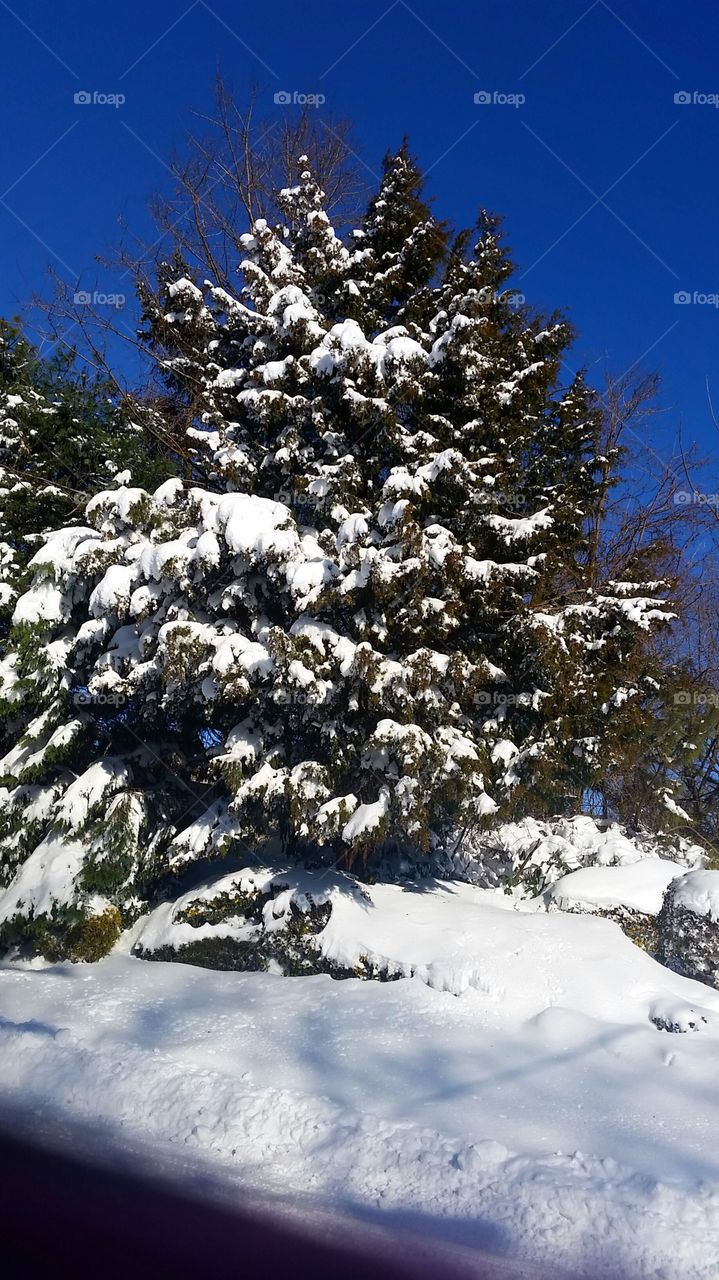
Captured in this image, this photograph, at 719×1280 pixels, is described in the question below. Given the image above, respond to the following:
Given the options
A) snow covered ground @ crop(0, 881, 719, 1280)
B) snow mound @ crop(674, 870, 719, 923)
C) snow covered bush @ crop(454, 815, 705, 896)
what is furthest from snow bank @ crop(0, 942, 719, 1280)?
snow covered bush @ crop(454, 815, 705, 896)

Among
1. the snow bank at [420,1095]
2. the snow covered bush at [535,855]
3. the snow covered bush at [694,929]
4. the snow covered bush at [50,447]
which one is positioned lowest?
the snow bank at [420,1095]

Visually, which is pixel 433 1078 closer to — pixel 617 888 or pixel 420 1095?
pixel 420 1095

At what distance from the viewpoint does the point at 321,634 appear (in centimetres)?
755

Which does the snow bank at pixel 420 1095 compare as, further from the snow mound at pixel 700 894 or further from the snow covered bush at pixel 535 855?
the snow covered bush at pixel 535 855

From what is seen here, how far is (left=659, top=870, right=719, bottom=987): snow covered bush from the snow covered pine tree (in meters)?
1.52

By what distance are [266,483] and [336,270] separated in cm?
291

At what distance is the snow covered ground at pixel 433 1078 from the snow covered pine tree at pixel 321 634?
1.15 meters

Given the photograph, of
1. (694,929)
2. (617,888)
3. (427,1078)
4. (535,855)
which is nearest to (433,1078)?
(427,1078)

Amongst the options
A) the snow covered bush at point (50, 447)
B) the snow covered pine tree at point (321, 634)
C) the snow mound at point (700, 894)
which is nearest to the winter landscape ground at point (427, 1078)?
the snow mound at point (700, 894)

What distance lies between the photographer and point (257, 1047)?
5711 millimetres

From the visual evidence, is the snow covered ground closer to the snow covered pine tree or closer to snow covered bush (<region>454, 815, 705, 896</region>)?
the snow covered pine tree

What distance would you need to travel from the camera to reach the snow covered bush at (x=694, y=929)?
7035 mm

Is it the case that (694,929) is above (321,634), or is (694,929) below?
below

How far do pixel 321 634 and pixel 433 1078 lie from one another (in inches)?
150
